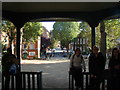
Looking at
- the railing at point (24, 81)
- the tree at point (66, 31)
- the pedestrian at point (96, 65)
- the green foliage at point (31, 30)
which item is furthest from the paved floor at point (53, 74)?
the tree at point (66, 31)

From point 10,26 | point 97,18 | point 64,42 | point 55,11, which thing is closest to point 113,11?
point 97,18

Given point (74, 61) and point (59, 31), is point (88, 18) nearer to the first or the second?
point (74, 61)

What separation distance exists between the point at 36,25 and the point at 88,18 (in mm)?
21151

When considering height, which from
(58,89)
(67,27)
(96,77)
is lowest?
(58,89)

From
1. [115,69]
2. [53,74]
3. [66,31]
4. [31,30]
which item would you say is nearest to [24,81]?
[115,69]

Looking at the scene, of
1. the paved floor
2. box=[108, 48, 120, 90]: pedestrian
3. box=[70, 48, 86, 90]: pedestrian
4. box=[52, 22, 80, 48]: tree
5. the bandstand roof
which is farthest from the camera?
box=[52, 22, 80, 48]: tree

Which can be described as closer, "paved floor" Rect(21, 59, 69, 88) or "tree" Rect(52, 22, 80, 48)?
"paved floor" Rect(21, 59, 69, 88)

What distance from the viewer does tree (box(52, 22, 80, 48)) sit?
60844 mm

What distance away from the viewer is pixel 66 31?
62.5 metres

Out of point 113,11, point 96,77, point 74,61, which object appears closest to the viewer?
point 96,77

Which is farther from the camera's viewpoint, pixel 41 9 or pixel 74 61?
pixel 41 9

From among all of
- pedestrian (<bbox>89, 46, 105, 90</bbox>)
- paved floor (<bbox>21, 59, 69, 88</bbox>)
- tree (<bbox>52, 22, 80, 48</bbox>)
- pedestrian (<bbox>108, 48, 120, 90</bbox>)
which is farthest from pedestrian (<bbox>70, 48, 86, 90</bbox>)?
tree (<bbox>52, 22, 80, 48</bbox>)

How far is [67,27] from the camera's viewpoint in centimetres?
6225

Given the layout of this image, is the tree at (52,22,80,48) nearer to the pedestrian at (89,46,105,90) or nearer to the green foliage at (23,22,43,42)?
the green foliage at (23,22,43,42)
